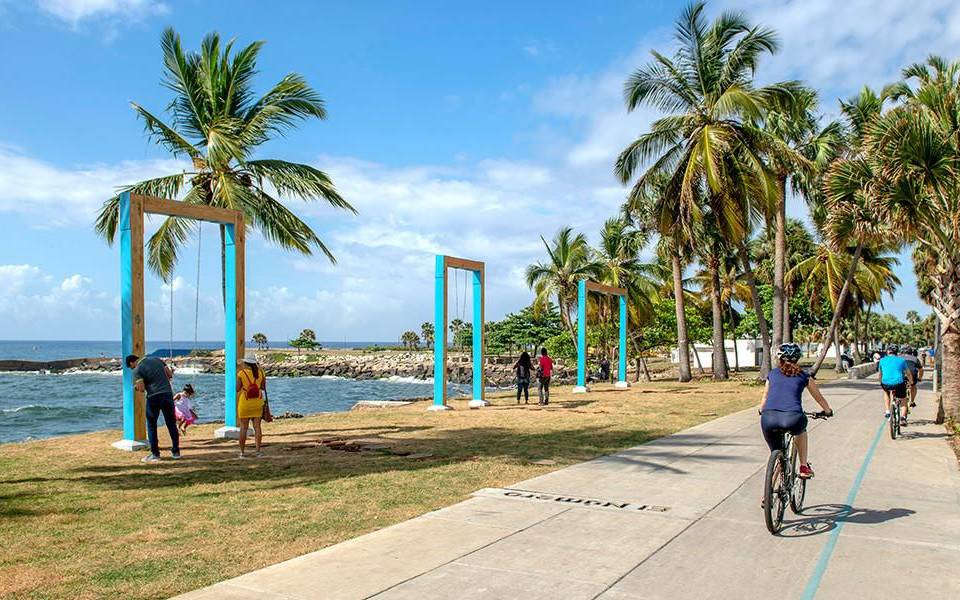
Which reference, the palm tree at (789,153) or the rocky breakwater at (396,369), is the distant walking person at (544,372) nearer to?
the palm tree at (789,153)

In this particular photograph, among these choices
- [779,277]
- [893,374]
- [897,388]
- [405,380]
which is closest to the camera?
[893,374]

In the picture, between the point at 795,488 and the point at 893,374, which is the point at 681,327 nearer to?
A: the point at 893,374

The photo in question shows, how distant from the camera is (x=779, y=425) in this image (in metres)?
7.11

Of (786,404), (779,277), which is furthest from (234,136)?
(779,277)

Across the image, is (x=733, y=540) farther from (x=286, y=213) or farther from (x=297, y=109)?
(x=297, y=109)

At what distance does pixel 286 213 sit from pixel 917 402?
716 inches

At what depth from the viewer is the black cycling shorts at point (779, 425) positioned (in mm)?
7066

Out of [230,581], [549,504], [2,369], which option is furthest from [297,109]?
[2,369]

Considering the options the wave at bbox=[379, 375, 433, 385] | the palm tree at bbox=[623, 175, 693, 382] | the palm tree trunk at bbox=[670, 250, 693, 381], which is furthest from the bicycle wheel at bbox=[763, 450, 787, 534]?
the wave at bbox=[379, 375, 433, 385]

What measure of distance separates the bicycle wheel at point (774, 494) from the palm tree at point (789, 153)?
22.7m

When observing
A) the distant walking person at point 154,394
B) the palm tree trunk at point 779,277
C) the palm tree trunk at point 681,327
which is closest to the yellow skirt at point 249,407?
the distant walking person at point 154,394

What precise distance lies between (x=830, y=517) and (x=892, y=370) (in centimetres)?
702

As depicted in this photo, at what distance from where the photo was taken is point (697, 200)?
28938mm

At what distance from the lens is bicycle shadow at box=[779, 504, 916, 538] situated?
706cm
